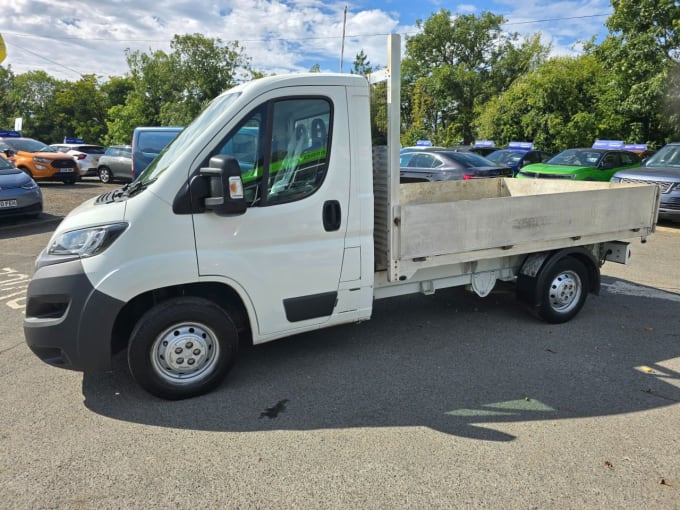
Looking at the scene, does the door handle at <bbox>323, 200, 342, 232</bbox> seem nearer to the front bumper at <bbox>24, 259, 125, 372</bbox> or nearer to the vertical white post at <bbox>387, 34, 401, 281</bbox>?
the vertical white post at <bbox>387, 34, 401, 281</bbox>

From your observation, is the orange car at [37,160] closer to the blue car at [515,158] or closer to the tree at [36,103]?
the blue car at [515,158]

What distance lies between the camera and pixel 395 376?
403cm

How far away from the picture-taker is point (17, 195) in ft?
33.6

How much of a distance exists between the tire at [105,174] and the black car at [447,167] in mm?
12918

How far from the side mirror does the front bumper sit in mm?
886

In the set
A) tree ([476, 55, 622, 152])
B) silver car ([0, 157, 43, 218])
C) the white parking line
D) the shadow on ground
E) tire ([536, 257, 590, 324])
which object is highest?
tree ([476, 55, 622, 152])

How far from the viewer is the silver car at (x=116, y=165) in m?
19.6

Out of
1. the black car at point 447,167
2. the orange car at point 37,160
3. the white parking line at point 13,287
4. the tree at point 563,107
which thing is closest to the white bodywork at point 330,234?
the white parking line at point 13,287

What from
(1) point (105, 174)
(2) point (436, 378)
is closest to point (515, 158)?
(2) point (436, 378)

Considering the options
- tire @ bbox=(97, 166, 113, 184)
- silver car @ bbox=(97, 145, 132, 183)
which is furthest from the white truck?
tire @ bbox=(97, 166, 113, 184)

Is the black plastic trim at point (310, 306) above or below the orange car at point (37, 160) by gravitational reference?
below

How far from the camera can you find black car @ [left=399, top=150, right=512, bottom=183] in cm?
1227

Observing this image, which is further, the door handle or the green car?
the green car

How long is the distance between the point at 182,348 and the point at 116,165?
18.6 meters
